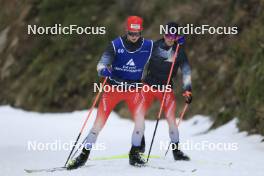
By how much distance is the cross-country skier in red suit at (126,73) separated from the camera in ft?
30.2

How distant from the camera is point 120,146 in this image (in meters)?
14.0

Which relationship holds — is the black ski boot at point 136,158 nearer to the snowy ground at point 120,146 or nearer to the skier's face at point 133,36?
the snowy ground at point 120,146

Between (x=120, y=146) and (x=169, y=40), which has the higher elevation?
(x=169, y=40)

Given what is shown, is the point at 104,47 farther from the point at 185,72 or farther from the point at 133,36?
the point at 133,36

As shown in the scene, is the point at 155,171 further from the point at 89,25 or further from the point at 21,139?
the point at 89,25

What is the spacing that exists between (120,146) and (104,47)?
10483mm

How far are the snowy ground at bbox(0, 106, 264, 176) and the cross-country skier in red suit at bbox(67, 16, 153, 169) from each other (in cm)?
34

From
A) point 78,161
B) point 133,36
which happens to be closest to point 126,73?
point 133,36

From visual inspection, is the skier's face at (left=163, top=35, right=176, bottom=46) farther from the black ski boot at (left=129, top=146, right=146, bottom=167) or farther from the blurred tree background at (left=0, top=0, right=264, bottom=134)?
the blurred tree background at (left=0, top=0, right=264, bottom=134)

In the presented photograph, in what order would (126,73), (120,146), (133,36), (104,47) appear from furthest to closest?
1. (104,47)
2. (120,146)
3. (126,73)
4. (133,36)

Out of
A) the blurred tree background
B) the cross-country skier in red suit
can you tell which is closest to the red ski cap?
the cross-country skier in red suit

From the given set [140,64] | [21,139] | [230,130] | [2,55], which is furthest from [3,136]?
[2,55]

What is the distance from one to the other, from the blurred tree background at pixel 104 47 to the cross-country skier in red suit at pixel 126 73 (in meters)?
4.57

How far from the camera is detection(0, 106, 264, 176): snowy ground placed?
8.86 m
